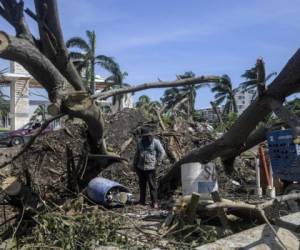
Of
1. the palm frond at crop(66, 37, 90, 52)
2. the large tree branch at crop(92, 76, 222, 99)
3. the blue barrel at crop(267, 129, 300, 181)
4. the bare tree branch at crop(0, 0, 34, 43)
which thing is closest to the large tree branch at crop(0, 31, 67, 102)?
the bare tree branch at crop(0, 0, 34, 43)

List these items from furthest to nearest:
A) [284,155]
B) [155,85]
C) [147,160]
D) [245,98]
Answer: [245,98], [147,160], [284,155], [155,85]

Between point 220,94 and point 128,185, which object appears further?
point 220,94

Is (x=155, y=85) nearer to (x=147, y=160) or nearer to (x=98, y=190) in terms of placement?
(x=98, y=190)

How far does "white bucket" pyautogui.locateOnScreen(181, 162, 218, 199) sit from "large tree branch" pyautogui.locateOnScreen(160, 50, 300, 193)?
871 mm

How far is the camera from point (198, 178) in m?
8.33

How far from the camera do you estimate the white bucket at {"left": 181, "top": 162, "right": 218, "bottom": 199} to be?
816cm

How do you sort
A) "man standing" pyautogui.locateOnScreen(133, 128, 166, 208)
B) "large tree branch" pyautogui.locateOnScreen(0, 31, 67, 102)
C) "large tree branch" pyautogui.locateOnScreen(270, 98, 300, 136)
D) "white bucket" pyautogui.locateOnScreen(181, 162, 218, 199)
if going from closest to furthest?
"large tree branch" pyautogui.locateOnScreen(0, 31, 67, 102) < "large tree branch" pyautogui.locateOnScreen(270, 98, 300, 136) < "white bucket" pyautogui.locateOnScreen(181, 162, 218, 199) < "man standing" pyautogui.locateOnScreen(133, 128, 166, 208)

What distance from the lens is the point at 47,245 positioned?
252 inches

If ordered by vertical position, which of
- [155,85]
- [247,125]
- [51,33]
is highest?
[51,33]

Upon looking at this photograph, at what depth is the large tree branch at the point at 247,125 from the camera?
7602mm

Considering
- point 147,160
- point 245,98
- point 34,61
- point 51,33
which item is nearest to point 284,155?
point 147,160

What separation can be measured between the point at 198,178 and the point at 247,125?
47.5 inches

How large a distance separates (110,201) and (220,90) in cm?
5240

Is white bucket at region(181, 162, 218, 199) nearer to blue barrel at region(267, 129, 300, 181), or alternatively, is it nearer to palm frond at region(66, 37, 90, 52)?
blue barrel at region(267, 129, 300, 181)
